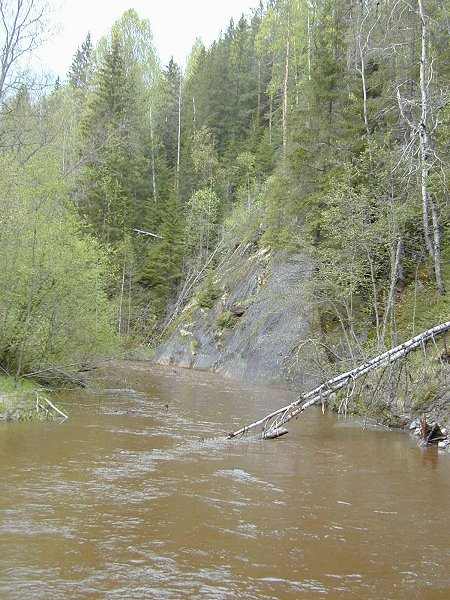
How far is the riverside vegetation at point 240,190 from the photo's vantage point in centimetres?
1605

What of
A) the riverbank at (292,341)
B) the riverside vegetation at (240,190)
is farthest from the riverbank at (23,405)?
the riverbank at (292,341)

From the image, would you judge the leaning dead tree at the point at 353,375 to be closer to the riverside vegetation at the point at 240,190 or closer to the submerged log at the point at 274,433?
the submerged log at the point at 274,433

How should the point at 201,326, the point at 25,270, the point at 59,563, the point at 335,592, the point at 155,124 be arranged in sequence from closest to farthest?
the point at 335,592 < the point at 59,563 < the point at 25,270 < the point at 201,326 < the point at 155,124

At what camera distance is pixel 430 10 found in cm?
2441

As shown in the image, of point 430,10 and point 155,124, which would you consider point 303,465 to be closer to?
point 430,10

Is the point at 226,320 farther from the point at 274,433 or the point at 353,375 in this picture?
the point at 353,375

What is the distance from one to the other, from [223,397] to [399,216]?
Answer: 8169 mm

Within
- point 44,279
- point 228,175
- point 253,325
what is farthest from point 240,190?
point 44,279

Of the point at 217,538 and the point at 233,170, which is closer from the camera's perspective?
the point at 217,538

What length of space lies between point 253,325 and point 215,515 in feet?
74.1

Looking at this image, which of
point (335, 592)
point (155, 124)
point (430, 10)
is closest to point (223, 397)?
point (335, 592)

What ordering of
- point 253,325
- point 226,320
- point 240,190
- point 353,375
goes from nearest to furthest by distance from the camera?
1. point 353,375
2. point 253,325
3. point 226,320
4. point 240,190

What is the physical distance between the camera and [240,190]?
4797 centimetres

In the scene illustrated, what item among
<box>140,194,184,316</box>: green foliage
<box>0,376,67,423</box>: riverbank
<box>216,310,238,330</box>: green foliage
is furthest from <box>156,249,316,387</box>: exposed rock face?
<box>0,376,67,423</box>: riverbank
